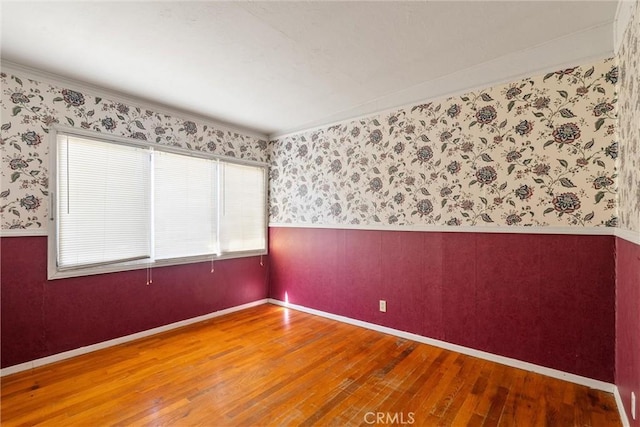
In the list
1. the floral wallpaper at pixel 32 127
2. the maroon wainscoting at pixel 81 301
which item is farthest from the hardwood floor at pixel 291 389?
the floral wallpaper at pixel 32 127

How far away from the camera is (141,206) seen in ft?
10.6

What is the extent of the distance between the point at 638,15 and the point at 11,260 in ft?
14.6

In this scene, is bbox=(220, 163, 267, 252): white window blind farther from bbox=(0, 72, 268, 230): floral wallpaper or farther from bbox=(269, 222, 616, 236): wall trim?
bbox=(0, 72, 268, 230): floral wallpaper

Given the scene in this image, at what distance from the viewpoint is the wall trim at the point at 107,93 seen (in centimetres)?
250

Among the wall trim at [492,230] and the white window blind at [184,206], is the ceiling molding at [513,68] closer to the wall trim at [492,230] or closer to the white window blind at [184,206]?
the wall trim at [492,230]

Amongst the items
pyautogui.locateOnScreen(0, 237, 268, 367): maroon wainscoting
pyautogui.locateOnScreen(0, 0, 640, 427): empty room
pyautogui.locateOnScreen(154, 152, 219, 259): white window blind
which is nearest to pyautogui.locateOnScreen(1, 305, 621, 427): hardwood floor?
pyautogui.locateOnScreen(0, 0, 640, 427): empty room

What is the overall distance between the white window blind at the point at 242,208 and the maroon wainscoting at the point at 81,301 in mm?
443

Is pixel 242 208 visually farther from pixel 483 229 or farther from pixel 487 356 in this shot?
pixel 487 356

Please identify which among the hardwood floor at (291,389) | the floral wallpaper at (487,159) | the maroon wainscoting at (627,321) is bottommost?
the hardwood floor at (291,389)

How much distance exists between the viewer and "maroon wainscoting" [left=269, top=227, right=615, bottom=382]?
2229 millimetres

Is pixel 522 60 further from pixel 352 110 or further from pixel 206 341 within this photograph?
pixel 206 341

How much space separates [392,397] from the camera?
2121 millimetres

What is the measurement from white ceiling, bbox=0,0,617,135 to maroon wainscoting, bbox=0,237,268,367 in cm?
163

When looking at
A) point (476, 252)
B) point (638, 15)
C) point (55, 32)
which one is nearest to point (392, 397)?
point (476, 252)
